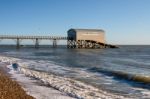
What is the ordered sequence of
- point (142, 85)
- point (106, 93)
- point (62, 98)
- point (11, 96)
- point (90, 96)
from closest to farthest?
point (11, 96), point (62, 98), point (90, 96), point (106, 93), point (142, 85)

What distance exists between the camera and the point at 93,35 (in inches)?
3856

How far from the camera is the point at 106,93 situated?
579 inches

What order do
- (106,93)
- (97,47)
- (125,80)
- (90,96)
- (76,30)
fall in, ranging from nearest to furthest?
(90,96)
(106,93)
(125,80)
(76,30)
(97,47)

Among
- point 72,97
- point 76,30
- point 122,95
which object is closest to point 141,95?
point 122,95

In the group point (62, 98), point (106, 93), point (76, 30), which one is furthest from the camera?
point (76, 30)

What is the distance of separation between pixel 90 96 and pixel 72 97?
0.92 meters

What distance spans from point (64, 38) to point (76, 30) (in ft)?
22.3

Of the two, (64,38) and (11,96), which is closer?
(11,96)

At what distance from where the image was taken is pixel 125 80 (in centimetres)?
2062

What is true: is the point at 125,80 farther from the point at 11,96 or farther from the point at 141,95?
the point at 11,96

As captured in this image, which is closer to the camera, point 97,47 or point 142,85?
point 142,85

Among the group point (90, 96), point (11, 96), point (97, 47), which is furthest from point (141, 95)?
point (97, 47)

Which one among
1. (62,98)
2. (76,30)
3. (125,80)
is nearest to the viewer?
(62,98)

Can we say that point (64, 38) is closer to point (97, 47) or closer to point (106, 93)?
point (97, 47)
